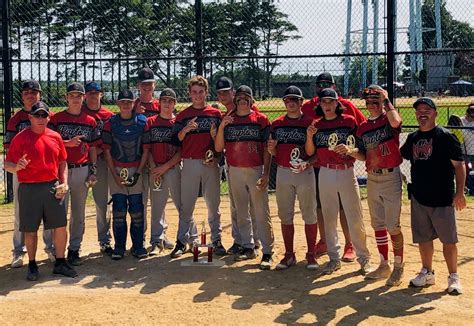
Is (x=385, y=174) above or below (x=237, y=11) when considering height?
below

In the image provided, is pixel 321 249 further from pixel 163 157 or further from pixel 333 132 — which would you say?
pixel 163 157

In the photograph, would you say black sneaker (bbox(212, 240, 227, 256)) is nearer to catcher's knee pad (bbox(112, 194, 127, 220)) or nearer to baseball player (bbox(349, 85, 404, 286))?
catcher's knee pad (bbox(112, 194, 127, 220))

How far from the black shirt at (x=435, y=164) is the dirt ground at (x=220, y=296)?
35.1 inches

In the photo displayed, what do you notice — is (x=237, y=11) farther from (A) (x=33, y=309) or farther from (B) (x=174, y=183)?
(A) (x=33, y=309)

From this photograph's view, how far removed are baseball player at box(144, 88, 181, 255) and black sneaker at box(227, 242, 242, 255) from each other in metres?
0.78

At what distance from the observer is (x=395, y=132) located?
5.11 metres

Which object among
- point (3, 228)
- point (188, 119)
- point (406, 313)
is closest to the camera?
point (406, 313)

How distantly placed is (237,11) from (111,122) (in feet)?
40.8

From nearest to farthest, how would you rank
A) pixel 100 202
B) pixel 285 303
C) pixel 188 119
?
pixel 285 303, pixel 188 119, pixel 100 202

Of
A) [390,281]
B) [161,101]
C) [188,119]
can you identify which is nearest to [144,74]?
[161,101]

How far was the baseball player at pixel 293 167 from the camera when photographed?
5559 millimetres

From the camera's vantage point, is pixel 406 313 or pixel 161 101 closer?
pixel 406 313

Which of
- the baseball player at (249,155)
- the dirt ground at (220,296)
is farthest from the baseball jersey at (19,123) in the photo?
the baseball player at (249,155)

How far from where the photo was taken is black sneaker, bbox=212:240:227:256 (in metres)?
6.32
